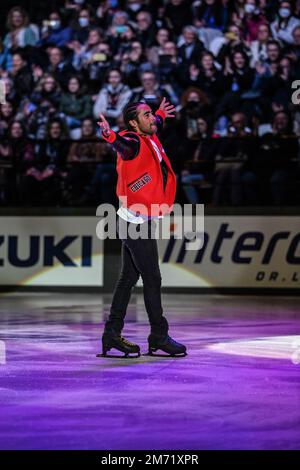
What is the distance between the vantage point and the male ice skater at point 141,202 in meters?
7.69

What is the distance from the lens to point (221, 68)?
1644 centimetres

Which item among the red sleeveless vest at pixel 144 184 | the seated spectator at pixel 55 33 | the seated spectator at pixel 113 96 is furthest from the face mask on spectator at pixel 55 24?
the red sleeveless vest at pixel 144 184

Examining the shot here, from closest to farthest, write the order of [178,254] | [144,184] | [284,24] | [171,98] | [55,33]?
[144,184] < [178,254] < [171,98] < [284,24] < [55,33]

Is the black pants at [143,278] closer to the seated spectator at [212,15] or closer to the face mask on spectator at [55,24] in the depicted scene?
the seated spectator at [212,15]

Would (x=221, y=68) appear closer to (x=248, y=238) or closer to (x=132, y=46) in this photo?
(x=132, y=46)

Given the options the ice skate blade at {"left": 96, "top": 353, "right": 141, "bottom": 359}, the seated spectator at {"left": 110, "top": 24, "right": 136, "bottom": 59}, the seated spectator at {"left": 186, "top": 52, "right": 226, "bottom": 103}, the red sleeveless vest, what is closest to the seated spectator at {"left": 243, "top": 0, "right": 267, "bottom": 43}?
the seated spectator at {"left": 186, "top": 52, "right": 226, "bottom": 103}

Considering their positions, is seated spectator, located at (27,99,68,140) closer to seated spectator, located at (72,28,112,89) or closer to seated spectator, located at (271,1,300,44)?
seated spectator, located at (72,28,112,89)

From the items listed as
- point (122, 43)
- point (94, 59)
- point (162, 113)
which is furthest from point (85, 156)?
point (162, 113)

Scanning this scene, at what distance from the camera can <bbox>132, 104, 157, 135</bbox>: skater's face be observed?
7914 millimetres

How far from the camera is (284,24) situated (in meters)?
16.8

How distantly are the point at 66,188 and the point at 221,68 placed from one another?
3610mm

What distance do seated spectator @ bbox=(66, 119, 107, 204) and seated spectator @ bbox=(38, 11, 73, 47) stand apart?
326 cm

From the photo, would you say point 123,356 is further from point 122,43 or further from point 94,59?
point 122,43

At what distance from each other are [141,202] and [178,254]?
27.9ft
